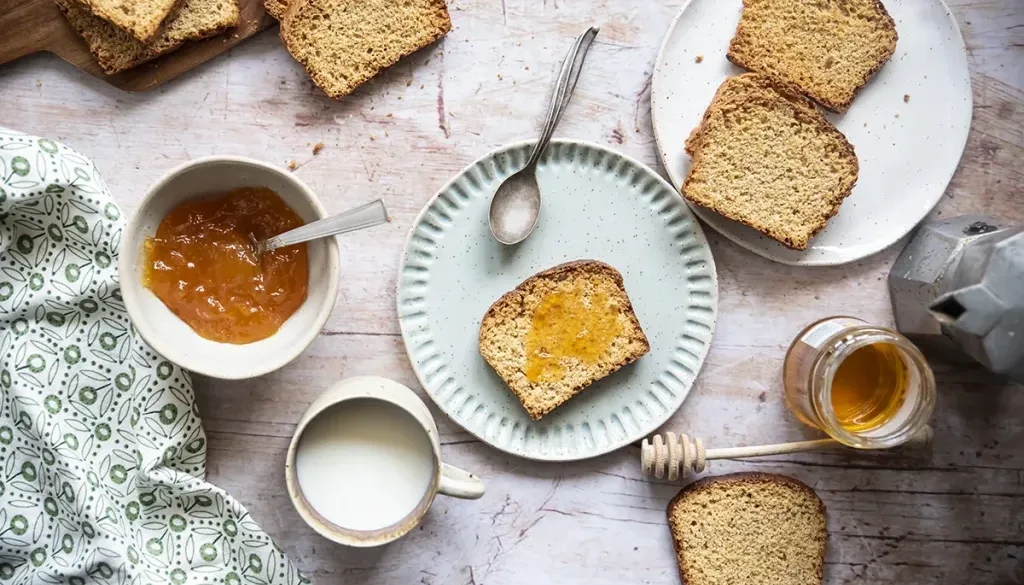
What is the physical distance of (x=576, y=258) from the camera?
2.05 metres

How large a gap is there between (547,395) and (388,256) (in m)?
0.53

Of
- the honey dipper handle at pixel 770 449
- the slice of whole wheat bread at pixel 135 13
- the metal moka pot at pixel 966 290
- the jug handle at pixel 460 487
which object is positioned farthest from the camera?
the honey dipper handle at pixel 770 449

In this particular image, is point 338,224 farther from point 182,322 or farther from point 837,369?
point 837,369

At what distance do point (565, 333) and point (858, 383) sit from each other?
0.73m

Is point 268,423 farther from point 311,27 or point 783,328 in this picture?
point 783,328

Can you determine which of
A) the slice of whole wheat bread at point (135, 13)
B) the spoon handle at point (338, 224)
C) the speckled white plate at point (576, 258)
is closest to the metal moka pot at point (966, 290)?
the speckled white plate at point (576, 258)

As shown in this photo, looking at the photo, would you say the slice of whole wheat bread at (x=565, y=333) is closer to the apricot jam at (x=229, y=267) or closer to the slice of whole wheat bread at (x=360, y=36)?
the apricot jam at (x=229, y=267)

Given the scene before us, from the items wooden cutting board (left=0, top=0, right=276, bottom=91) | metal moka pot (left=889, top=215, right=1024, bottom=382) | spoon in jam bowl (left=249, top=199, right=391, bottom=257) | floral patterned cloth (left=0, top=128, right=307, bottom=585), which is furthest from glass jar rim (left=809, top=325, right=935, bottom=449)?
wooden cutting board (left=0, top=0, right=276, bottom=91)

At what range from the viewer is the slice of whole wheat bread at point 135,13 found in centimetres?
190

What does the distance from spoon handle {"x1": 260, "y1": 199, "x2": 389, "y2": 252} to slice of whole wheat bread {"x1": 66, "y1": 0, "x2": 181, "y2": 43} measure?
625 mm

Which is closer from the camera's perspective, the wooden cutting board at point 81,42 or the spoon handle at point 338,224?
the spoon handle at point 338,224

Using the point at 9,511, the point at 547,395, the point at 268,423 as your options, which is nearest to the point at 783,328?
the point at 547,395

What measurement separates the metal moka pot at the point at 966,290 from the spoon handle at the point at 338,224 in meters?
1.22

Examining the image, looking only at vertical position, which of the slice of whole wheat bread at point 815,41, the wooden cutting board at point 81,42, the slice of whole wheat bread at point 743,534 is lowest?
the slice of whole wheat bread at point 743,534
